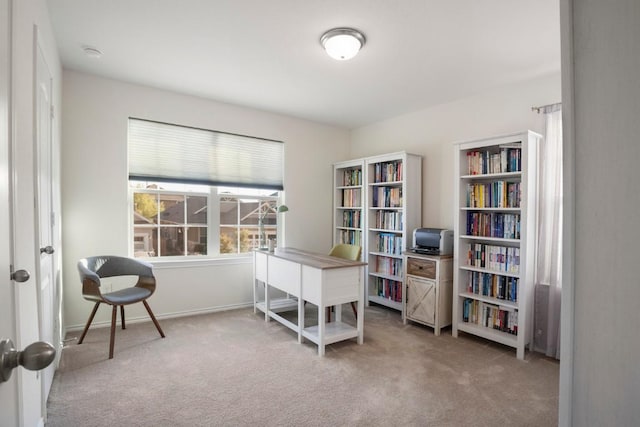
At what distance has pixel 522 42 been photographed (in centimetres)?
242

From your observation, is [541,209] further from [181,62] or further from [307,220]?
[181,62]

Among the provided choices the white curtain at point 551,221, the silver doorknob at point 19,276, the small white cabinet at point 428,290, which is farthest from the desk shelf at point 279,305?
the silver doorknob at point 19,276

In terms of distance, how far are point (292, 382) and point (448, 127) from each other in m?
3.17

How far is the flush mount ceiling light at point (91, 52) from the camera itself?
8.61 feet

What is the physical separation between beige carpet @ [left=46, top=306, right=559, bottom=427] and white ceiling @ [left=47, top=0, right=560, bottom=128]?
2517mm

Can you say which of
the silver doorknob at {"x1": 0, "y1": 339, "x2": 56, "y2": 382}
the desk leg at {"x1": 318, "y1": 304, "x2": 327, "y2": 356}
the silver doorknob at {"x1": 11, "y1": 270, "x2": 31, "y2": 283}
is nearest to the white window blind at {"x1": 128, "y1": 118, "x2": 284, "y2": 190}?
the desk leg at {"x1": 318, "y1": 304, "x2": 327, "y2": 356}

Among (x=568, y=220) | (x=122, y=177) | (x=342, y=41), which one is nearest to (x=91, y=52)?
(x=122, y=177)

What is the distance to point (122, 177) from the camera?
336 centimetres

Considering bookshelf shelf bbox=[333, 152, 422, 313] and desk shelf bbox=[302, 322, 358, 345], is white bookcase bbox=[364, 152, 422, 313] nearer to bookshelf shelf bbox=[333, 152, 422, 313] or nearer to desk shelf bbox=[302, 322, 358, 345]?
bookshelf shelf bbox=[333, 152, 422, 313]

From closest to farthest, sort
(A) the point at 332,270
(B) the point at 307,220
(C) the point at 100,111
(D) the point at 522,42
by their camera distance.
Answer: (D) the point at 522,42 < (A) the point at 332,270 < (C) the point at 100,111 < (B) the point at 307,220

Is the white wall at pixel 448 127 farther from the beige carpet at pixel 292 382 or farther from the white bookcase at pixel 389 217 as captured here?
the beige carpet at pixel 292 382

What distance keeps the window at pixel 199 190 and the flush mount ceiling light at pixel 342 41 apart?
2.02 meters

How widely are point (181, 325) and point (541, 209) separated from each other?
3.68 m

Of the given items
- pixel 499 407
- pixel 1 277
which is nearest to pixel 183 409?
pixel 1 277
